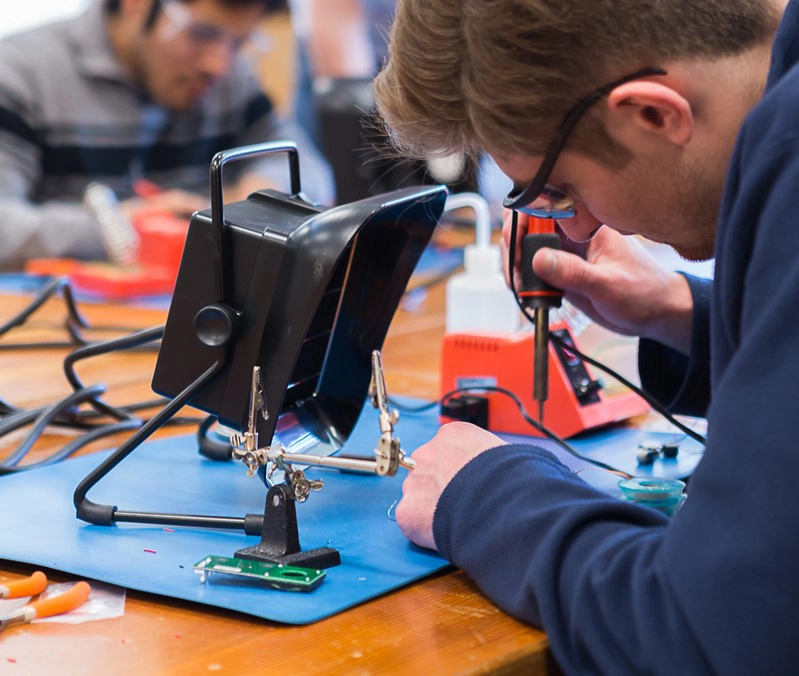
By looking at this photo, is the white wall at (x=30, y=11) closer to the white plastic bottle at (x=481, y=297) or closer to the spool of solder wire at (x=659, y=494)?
the white plastic bottle at (x=481, y=297)

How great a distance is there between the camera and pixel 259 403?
79cm

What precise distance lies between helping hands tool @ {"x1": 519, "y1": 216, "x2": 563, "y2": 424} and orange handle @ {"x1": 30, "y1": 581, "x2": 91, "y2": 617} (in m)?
0.45

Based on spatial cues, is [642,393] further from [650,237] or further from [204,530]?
[204,530]

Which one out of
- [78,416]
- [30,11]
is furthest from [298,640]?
[30,11]

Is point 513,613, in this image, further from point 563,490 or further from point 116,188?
point 116,188

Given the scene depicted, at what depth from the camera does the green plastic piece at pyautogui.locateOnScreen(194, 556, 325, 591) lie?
0.68 m

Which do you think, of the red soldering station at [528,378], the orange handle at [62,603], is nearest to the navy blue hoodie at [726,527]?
the orange handle at [62,603]

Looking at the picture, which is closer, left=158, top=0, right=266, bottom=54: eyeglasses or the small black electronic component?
the small black electronic component

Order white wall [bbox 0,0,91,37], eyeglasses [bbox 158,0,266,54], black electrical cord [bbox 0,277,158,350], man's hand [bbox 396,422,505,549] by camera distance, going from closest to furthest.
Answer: man's hand [bbox 396,422,505,549]
black electrical cord [bbox 0,277,158,350]
eyeglasses [bbox 158,0,266,54]
white wall [bbox 0,0,91,37]

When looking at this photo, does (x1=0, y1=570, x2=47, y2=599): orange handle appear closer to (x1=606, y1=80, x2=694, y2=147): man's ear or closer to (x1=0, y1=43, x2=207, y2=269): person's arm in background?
(x1=606, y1=80, x2=694, y2=147): man's ear

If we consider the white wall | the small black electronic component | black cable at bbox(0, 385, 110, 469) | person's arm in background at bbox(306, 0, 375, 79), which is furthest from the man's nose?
the white wall

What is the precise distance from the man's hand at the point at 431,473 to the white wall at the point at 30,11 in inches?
119

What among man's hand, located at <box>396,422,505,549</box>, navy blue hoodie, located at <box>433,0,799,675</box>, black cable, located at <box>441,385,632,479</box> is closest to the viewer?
navy blue hoodie, located at <box>433,0,799,675</box>

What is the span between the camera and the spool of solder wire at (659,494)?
81 cm
